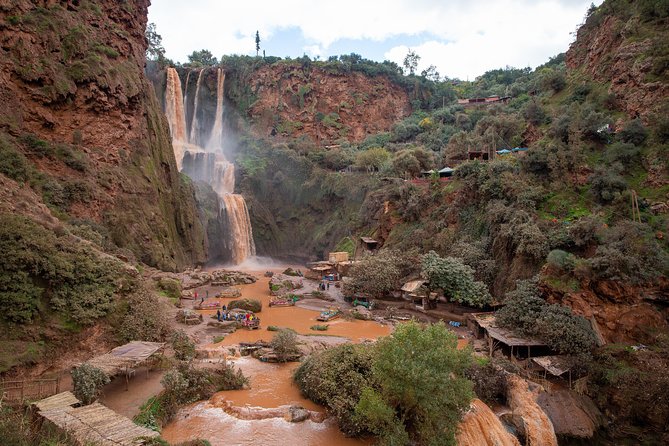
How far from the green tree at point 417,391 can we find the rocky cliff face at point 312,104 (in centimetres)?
5939

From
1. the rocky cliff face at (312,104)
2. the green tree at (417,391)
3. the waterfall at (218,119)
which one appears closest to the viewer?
the green tree at (417,391)

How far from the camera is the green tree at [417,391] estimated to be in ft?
39.4

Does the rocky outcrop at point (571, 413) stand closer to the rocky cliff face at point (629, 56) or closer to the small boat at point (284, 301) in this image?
the small boat at point (284, 301)

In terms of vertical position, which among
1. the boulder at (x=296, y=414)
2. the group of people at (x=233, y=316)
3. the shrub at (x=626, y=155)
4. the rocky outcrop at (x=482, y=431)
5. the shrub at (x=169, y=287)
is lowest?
the group of people at (x=233, y=316)

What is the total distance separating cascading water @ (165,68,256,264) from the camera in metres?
52.0

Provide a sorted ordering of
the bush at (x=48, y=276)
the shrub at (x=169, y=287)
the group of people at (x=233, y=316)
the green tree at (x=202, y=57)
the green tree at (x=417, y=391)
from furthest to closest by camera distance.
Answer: the green tree at (x=202, y=57) → the shrub at (x=169, y=287) → the group of people at (x=233, y=316) → the bush at (x=48, y=276) → the green tree at (x=417, y=391)

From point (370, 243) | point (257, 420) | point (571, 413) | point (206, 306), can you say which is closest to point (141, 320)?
point (257, 420)

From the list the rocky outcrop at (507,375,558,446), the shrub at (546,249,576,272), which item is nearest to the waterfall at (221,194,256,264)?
the shrub at (546,249,576,272)

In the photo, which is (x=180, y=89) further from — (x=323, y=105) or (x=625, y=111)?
(x=625, y=111)

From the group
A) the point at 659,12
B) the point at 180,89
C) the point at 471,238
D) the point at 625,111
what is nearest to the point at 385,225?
the point at 471,238

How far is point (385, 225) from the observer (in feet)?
134

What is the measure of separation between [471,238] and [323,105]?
49.6m

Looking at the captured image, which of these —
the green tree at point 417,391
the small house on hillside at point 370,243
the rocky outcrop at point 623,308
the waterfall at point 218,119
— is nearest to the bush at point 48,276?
the green tree at point 417,391

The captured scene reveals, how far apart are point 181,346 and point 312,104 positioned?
60248 millimetres
